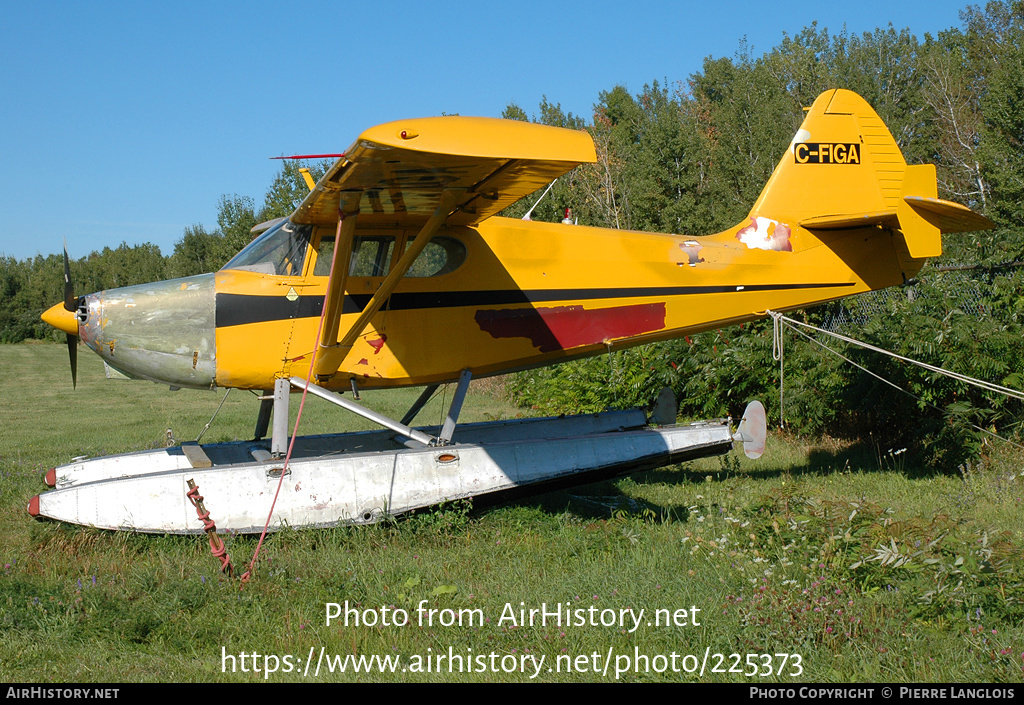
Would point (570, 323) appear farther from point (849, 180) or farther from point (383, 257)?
point (849, 180)

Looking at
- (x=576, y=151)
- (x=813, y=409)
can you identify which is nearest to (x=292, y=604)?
(x=576, y=151)

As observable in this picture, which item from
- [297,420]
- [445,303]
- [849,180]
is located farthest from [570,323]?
[849,180]

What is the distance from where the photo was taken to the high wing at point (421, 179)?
15.6 ft

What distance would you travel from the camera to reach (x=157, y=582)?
509cm

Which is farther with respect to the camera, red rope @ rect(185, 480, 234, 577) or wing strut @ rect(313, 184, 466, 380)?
wing strut @ rect(313, 184, 466, 380)

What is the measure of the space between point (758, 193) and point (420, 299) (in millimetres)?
26664

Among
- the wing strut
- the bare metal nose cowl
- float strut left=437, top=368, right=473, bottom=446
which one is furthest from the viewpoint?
float strut left=437, top=368, right=473, bottom=446

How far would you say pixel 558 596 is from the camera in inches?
189

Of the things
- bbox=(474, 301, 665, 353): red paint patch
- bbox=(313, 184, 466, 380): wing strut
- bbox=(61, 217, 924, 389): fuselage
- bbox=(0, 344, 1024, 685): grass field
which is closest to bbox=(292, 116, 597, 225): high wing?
bbox=(313, 184, 466, 380): wing strut

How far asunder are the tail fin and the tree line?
4.28ft

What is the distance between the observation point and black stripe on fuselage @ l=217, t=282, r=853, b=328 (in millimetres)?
6570

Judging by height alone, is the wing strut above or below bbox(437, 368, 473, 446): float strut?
above

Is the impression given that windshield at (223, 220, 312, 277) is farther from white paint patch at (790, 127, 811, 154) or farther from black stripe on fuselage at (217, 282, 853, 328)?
white paint patch at (790, 127, 811, 154)

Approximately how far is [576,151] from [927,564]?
3254 millimetres
